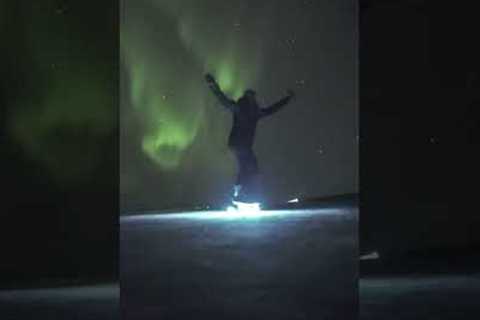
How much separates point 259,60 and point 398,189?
5.10 metres

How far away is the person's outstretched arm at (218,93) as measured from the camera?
844 centimetres

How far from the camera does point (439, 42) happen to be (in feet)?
14.5

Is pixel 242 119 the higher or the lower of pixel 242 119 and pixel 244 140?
the higher

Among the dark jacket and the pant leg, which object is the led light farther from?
the dark jacket

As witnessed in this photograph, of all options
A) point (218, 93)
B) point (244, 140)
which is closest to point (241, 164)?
point (244, 140)

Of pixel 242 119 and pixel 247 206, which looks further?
pixel 247 206

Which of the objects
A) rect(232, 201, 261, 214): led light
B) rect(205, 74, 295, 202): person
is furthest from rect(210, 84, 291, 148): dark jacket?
rect(232, 201, 261, 214): led light

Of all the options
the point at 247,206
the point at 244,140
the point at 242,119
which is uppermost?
the point at 242,119

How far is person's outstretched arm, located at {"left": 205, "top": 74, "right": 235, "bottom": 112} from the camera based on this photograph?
8.44 meters

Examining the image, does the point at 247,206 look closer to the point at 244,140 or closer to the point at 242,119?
the point at 244,140

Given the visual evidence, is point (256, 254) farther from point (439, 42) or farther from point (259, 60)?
point (259, 60)

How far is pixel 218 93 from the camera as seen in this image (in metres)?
8.45

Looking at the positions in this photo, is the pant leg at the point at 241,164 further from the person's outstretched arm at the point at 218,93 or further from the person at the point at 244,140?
the person's outstretched arm at the point at 218,93

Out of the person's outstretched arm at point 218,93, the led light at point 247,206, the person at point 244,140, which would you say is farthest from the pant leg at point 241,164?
the person's outstretched arm at point 218,93
